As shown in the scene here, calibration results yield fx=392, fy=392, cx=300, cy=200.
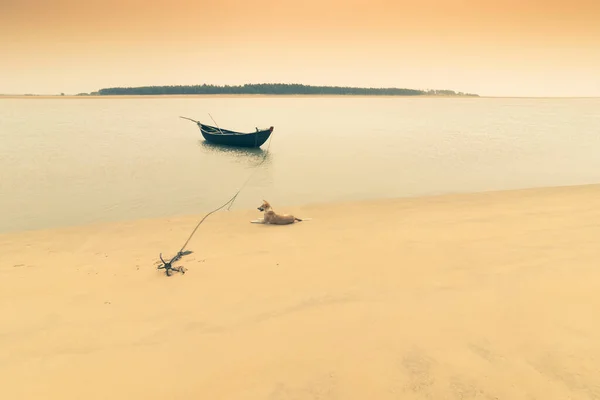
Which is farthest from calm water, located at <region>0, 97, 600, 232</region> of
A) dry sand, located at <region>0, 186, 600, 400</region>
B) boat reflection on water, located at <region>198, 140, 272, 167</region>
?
dry sand, located at <region>0, 186, 600, 400</region>

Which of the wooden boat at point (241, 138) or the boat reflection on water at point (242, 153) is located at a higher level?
the wooden boat at point (241, 138)

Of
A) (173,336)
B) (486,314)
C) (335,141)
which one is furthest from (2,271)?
(335,141)

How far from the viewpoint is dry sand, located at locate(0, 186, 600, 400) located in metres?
2.84

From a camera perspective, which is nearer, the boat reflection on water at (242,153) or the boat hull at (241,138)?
the boat reflection on water at (242,153)

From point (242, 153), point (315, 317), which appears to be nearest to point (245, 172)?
point (242, 153)

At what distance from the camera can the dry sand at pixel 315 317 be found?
9.32 ft

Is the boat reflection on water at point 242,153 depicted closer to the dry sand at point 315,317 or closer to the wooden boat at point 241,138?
the wooden boat at point 241,138

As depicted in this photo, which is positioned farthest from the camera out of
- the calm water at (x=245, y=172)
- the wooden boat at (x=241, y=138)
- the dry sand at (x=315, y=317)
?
the wooden boat at (x=241, y=138)

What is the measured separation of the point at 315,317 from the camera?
147 inches

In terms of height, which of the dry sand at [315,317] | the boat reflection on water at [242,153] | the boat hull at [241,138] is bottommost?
the boat reflection on water at [242,153]

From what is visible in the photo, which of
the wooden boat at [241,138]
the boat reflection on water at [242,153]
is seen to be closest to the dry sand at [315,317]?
the boat reflection on water at [242,153]

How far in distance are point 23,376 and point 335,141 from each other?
27.6m

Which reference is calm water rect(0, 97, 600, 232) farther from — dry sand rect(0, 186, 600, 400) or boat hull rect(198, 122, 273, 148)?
dry sand rect(0, 186, 600, 400)

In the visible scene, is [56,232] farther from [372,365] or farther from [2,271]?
[372,365]
